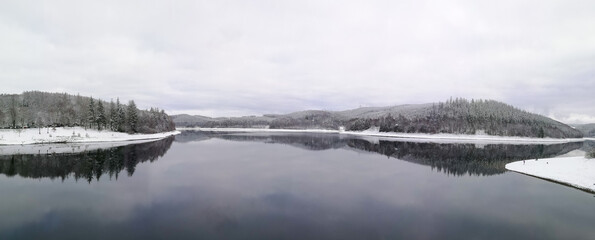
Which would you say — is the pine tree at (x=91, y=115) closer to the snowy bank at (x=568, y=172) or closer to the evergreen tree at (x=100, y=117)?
the evergreen tree at (x=100, y=117)

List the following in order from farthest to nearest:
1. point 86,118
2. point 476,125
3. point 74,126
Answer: point 476,125, point 74,126, point 86,118

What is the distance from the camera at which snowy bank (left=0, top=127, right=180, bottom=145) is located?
7125 centimetres

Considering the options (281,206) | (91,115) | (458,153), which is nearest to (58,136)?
(91,115)

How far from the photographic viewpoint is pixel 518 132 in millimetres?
133000

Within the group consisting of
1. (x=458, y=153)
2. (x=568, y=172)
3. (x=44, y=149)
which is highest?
(x=44, y=149)

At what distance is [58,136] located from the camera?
75938 mm

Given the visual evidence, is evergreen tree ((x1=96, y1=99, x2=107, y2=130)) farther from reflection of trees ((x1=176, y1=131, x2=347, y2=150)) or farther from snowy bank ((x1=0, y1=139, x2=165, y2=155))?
snowy bank ((x1=0, y1=139, x2=165, y2=155))

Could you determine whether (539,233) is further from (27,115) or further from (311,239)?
(27,115)

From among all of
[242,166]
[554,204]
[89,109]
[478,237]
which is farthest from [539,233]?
[89,109]

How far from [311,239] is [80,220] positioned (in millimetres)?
13986

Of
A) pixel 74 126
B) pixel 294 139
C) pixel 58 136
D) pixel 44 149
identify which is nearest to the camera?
pixel 44 149

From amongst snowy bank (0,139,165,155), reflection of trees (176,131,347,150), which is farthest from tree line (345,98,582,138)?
snowy bank (0,139,165,155)

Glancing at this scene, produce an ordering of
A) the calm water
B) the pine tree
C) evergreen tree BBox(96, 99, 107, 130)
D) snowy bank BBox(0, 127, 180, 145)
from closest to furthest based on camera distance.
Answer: the calm water → snowy bank BBox(0, 127, 180, 145) → the pine tree → evergreen tree BBox(96, 99, 107, 130)

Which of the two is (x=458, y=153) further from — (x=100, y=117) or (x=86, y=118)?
(x=86, y=118)
